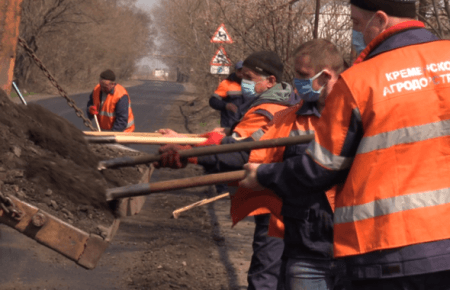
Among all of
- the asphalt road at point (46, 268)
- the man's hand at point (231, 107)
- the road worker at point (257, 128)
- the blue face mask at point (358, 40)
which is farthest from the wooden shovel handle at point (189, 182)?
the man's hand at point (231, 107)

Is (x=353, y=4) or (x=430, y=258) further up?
(x=353, y=4)

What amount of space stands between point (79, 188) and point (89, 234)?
45cm

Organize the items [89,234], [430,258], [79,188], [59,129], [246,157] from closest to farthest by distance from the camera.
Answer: [430,258], [89,234], [79,188], [246,157], [59,129]


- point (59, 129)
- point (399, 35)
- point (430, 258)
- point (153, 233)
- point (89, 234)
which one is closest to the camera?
point (430, 258)

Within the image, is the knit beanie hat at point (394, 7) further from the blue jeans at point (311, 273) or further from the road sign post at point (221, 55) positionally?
the road sign post at point (221, 55)

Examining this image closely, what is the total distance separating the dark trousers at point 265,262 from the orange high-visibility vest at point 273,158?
53 cm

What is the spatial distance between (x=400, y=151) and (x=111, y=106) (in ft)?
26.6

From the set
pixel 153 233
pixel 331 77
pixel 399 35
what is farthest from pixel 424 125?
pixel 153 233

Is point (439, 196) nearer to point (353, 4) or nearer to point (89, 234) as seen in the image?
point (353, 4)

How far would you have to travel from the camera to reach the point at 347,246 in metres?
2.47

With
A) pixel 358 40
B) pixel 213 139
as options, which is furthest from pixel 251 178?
pixel 213 139

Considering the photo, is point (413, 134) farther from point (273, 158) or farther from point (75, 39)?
point (75, 39)

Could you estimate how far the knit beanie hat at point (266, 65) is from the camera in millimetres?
5020

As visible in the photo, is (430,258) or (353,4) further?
(353,4)
